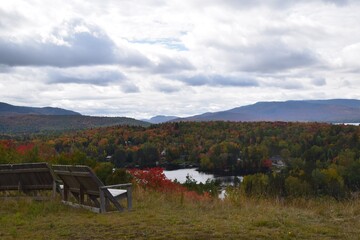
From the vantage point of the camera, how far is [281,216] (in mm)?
7746

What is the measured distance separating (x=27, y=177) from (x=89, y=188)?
180 centimetres

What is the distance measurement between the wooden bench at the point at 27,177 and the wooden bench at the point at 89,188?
244mm

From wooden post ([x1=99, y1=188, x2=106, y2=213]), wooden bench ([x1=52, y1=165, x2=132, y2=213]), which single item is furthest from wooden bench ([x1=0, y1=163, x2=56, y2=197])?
wooden post ([x1=99, y1=188, x2=106, y2=213])

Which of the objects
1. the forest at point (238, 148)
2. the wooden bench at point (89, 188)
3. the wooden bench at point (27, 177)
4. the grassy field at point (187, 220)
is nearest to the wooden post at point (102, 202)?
the wooden bench at point (89, 188)

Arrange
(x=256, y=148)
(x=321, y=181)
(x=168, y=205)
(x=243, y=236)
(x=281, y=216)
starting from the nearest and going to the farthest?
(x=243, y=236), (x=281, y=216), (x=168, y=205), (x=321, y=181), (x=256, y=148)

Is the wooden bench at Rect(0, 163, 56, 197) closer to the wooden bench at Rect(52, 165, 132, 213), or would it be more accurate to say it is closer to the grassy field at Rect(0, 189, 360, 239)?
the wooden bench at Rect(52, 165, 132, 213)

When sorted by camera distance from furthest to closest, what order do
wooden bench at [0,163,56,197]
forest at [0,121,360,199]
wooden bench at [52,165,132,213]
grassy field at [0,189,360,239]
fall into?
forest at [0,121,360,199], wooden bench at [0,163,56,197], wooden bench at [52,165,132,213], grassy field at [0,189,360,239]

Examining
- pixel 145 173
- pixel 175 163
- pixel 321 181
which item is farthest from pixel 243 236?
pixel 175 163

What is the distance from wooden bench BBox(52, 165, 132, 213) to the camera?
8.23 metres

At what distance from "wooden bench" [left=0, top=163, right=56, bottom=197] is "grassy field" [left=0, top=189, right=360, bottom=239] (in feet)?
1.53

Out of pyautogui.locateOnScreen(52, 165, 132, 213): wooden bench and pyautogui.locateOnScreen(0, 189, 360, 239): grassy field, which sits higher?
pyautogui.locateOnScreen(52, 165, 132, 213): wooden bench

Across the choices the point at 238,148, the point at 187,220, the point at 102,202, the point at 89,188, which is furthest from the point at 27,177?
the point at 238,148

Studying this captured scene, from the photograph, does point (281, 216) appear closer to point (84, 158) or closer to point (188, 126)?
point (84, 158)

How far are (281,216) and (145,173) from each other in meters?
22.4
